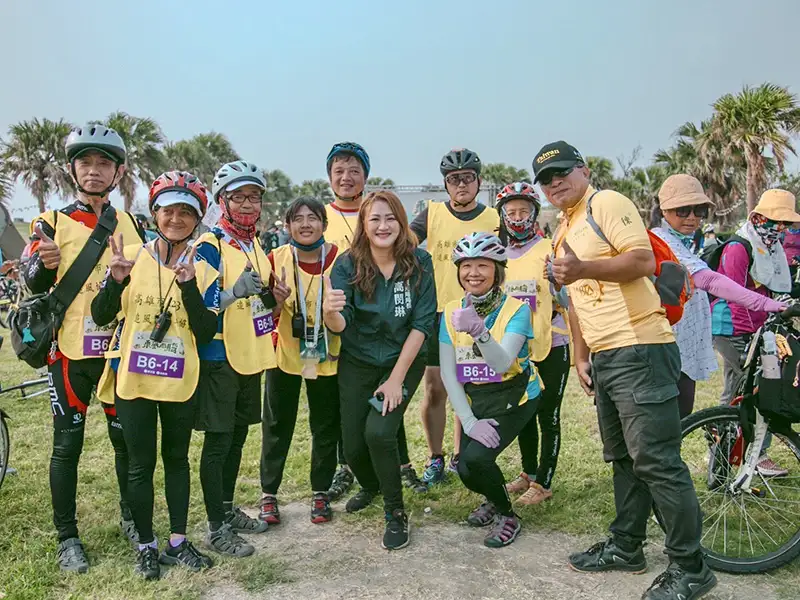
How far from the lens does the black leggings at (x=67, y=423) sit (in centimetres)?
366

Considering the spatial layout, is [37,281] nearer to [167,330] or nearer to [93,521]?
[167,330]

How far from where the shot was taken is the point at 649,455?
10.3ft

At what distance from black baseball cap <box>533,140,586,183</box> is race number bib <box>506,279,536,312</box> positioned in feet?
4.04

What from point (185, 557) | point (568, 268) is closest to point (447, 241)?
point (568, 268)

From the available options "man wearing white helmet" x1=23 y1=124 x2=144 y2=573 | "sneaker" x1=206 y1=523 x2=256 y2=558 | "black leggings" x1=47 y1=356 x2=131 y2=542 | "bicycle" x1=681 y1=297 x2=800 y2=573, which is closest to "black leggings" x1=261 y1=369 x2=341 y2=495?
"sneaker" x1=206 y1=523 x2=256 y2=558

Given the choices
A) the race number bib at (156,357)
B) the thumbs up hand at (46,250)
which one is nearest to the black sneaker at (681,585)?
the race number bib at (156,357)

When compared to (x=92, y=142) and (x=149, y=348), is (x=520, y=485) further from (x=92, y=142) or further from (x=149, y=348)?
(x=92, y=142)

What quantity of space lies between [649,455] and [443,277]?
2201 millimetres

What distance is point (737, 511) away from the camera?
391 cm

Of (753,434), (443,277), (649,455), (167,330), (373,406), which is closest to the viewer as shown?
(649,455)

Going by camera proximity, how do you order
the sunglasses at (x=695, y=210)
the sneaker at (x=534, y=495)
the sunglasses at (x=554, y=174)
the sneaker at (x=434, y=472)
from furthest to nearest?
the sneaker at (x=434, y=472), the sneaker at (x=534, y=495), the sunglasses at (x=695, y=210), the sunglasses at (x=554, y=174)

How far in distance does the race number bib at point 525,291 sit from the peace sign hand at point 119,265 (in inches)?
102

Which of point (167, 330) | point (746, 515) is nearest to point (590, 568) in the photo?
point (746, 515)

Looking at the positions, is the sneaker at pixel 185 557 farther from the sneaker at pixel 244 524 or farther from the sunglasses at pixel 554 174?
the sunglasses at pixel 554 174
